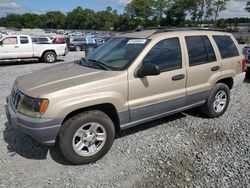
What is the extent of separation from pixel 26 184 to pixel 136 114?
181 cm

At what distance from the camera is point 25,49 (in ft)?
48.6

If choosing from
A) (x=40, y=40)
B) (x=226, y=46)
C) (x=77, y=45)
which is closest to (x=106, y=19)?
(x=77, y=45)

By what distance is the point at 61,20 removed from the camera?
13188cm

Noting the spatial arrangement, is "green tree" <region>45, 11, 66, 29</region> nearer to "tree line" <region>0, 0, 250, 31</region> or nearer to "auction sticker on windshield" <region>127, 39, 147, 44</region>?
"tree line" <region>0, 0, 250, 31</region>

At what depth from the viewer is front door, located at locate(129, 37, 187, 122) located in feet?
13.4

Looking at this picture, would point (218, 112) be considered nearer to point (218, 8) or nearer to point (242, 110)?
point (242, 110)

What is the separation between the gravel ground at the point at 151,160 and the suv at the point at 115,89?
0.34m

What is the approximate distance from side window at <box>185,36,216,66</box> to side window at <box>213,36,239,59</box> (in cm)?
31

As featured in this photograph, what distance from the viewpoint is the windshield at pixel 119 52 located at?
4145 millimetres

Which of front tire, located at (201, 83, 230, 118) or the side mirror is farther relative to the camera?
front tire, located at (201, 83, 230, 118)

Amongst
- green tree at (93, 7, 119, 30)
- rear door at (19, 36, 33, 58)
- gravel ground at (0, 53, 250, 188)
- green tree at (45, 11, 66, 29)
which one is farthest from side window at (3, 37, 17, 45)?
green tree at (45, 11, 66, 29)

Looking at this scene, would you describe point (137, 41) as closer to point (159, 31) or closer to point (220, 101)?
point (159, 31)

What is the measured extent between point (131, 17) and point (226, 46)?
92872 millimetres

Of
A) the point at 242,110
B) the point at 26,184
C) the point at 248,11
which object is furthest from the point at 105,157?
the point at 248,11
